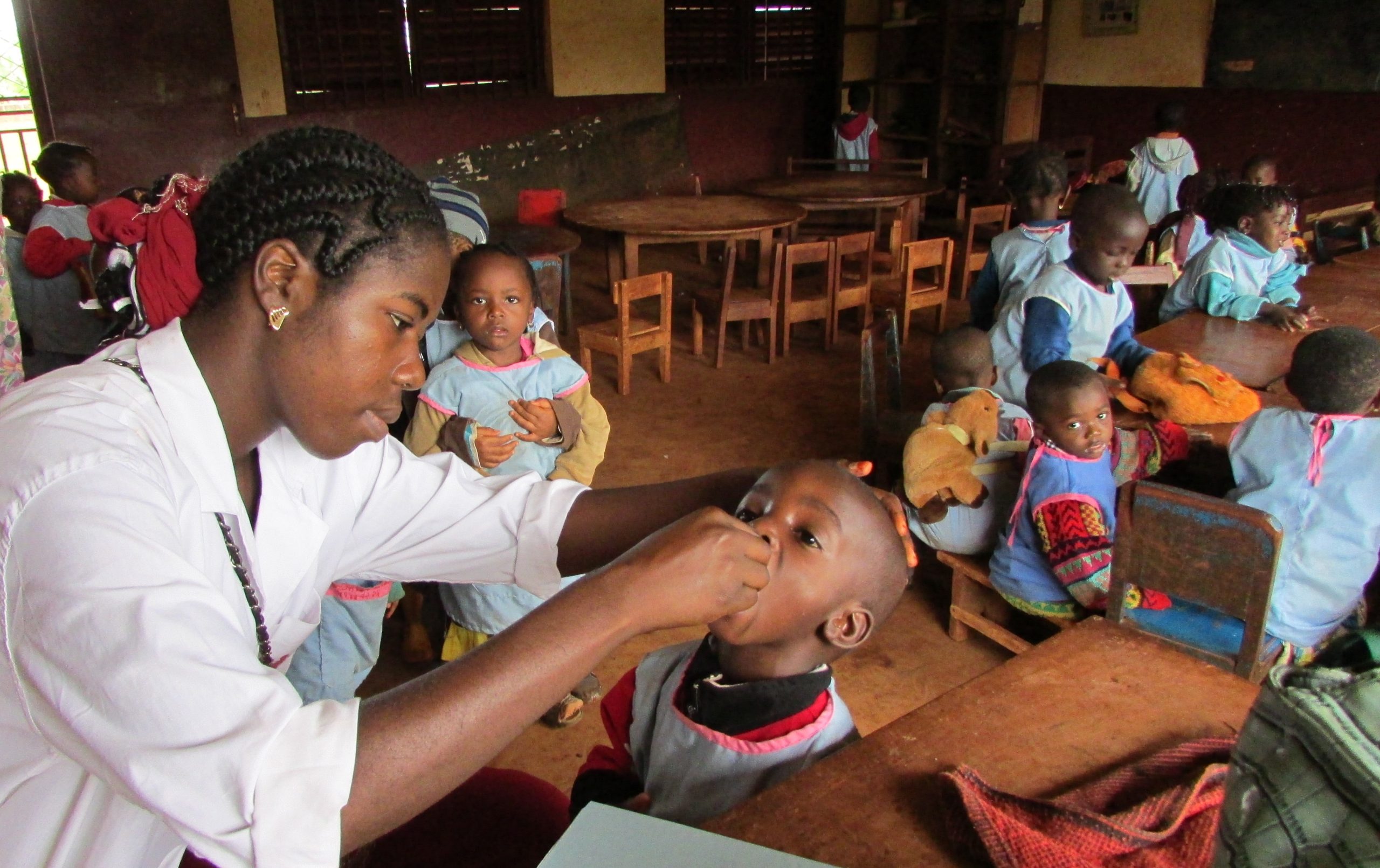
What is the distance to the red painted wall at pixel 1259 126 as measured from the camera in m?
7.63

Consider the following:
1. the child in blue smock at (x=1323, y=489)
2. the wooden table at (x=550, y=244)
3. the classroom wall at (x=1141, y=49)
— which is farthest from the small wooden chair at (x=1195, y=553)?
the classroom wall at (x=1141, y=49)

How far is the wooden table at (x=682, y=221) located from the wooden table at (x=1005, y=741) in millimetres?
4813

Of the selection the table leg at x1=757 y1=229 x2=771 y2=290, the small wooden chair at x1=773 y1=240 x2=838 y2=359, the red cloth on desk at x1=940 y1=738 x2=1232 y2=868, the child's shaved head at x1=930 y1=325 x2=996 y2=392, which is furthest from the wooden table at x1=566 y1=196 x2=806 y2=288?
the red cloth on desk at x1=940 y1=738 x2=1232 y2=868

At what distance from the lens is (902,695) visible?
3059 mm

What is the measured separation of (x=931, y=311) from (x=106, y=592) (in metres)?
6.74

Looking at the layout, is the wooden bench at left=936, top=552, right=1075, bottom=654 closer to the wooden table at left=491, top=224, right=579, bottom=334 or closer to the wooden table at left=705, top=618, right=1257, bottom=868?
the wooden table at left=705, top=618, right=1257, bottom=868

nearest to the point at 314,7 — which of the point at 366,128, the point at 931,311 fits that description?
the point at 366,128

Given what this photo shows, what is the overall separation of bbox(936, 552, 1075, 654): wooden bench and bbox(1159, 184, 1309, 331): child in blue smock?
1.68 meters

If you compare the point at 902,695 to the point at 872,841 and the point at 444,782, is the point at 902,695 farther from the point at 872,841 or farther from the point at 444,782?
the point at 444,782

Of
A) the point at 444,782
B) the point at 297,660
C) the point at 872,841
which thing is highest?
the point at 444,782

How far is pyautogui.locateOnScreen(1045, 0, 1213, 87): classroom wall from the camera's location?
8.29 metres

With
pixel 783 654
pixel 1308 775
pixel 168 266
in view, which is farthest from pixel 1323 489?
pixel 168 266

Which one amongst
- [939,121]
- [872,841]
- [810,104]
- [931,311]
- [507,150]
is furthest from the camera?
[810,104]

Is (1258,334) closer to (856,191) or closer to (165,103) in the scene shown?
(856,191)
